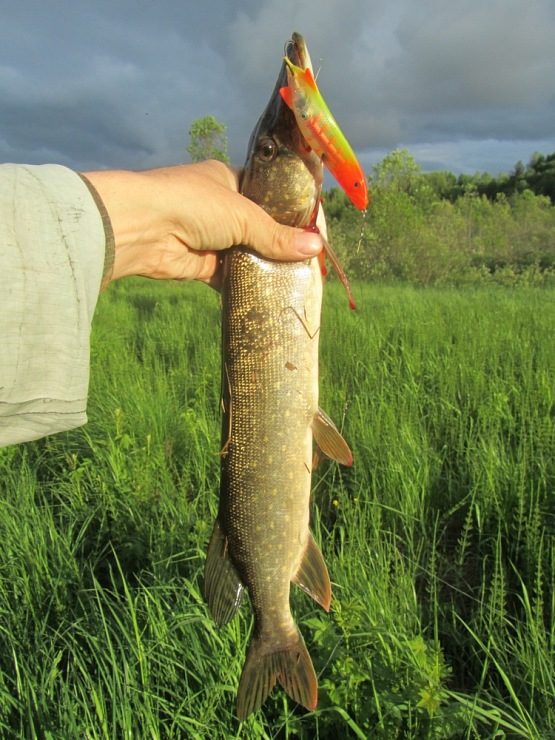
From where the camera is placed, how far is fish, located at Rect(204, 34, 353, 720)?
1.56 meters

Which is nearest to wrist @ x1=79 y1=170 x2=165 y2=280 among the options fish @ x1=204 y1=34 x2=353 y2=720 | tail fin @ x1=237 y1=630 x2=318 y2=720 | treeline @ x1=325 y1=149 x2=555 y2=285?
fish @ x1=204 y1=34 x2=353 y2=720

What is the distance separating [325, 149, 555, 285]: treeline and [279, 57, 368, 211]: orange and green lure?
1132cm

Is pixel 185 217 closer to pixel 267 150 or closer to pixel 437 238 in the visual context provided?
pixel 267 150

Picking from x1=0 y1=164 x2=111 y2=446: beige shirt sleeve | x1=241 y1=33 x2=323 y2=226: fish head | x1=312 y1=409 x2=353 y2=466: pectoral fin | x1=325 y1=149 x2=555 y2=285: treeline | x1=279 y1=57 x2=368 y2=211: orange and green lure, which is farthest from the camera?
x1=325 y1=149 x2=555 y2=285: treeline

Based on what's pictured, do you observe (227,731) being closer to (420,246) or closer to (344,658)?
(344,658)

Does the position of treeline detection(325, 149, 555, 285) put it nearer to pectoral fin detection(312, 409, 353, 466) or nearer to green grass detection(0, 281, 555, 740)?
green grass detection(0, 281, 555, 740)

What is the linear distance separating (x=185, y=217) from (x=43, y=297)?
0.59 m

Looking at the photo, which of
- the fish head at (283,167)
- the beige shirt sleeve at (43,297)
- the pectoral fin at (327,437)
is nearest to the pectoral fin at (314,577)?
the pectoral fin at (327,437)

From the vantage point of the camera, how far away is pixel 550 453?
112 inches

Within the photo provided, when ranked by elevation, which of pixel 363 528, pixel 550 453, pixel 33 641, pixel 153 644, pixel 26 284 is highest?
pixel 26 284

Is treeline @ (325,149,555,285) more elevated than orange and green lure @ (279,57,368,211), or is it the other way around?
treeline @ (325,149,555,285)

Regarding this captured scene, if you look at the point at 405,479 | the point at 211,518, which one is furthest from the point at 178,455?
the point at 405,479

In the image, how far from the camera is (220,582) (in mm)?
1579

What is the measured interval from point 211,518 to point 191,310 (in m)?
6.11
